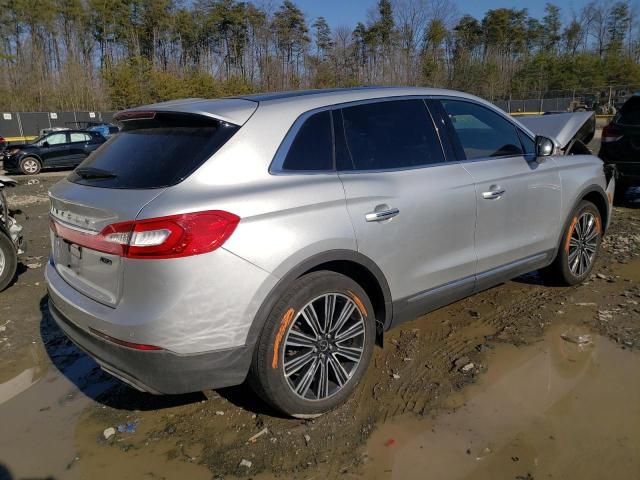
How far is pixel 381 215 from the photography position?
3002 mm

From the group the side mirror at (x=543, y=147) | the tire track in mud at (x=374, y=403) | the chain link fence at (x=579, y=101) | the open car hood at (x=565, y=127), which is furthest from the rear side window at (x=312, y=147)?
the chain link fence at (x=579, y=101)

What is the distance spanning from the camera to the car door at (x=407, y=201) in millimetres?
3006

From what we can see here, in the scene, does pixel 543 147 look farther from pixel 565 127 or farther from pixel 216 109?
pixel 216 109

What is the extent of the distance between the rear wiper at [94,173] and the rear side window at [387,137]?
1.27 m

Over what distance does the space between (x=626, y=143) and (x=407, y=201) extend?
20.2 ft

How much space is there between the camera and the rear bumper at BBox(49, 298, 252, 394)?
2439 millimetres

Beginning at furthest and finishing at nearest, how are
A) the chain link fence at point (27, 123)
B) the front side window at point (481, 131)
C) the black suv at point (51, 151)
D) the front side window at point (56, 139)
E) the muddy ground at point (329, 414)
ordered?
the chain link fence at point (27, 123), the front side window at point (56, 139), the black suv at point (51, 151), the front side window at point (481, 131), the muddy ground at point (329, 414)

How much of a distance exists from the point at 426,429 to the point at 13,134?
117 feet

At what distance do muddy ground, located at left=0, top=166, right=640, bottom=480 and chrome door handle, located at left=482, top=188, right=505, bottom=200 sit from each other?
1060mm

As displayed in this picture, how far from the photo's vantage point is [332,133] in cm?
303

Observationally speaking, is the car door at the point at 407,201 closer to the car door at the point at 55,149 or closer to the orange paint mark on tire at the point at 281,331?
the orange paint mark on tire at the point at 281,331

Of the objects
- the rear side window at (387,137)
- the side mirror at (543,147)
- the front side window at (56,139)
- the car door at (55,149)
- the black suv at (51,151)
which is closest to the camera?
the rear side window at (387,137)

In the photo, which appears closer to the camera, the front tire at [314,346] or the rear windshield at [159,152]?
the rear windshield at [159,152]

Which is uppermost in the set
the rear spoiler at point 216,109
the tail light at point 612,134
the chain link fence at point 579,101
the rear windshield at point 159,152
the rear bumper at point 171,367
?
the chain link fence at point 579,101
